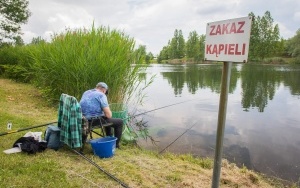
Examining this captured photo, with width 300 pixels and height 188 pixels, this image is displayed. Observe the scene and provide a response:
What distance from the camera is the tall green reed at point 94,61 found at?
21.5ft

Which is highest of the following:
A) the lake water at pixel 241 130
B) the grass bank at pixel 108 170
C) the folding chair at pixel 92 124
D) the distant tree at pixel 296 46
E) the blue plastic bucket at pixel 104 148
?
the distant tree at pixel 296 46

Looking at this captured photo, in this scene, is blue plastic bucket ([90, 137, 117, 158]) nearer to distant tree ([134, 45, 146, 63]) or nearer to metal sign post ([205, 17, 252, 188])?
metal sign post ([205, 17, 252, 188])

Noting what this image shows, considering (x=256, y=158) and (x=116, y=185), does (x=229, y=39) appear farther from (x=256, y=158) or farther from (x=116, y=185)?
(x=256, y=158)

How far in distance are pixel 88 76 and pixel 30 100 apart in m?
3.72

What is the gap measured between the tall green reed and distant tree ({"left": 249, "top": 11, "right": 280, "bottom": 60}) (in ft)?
185

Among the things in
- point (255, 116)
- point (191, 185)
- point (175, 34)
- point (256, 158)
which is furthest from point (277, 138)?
point (175, 34)

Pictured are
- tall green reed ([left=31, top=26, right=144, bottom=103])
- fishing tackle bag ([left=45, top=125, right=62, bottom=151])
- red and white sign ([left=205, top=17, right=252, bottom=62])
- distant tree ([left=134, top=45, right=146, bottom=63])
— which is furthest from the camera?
distant tree ([left=134, top=45, right=146, bottom=63])

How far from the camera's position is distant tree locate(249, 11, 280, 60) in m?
58.2

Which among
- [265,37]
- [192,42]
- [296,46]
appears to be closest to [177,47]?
[192,42]

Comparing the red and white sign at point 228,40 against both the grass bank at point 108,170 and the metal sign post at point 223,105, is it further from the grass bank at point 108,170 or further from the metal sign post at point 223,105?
the grass bank at point 108,170

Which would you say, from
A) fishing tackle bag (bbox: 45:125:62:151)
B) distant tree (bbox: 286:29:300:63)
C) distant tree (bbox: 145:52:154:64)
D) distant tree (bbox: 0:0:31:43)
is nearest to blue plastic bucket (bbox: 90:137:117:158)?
fishing tackle bag (bbox: 45:125:62:151)

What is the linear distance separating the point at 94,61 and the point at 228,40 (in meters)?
4.77

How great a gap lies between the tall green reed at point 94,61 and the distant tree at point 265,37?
56263 mm

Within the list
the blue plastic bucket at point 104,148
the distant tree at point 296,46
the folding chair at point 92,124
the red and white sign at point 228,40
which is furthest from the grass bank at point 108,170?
the distant tree at point 296,46
